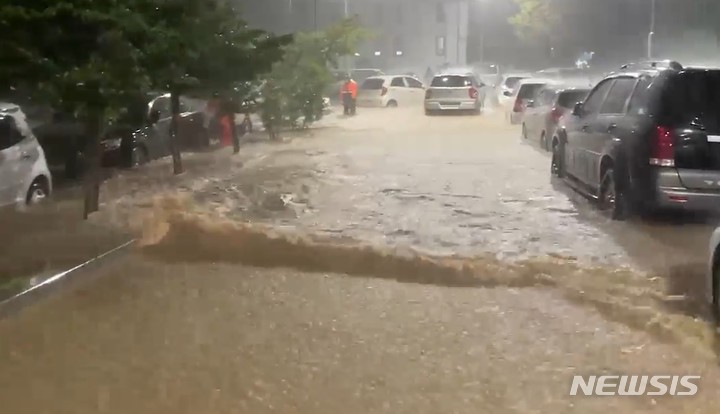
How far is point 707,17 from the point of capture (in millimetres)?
35375

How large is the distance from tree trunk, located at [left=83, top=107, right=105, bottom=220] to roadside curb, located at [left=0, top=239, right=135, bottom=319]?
1900mm

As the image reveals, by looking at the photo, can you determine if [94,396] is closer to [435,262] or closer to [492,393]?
Answer: [492,393]

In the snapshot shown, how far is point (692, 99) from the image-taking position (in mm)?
9070

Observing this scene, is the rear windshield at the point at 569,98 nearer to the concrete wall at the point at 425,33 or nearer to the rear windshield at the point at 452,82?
the rear windshield at the point at 452,82

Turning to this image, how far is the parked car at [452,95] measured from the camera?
3050cm

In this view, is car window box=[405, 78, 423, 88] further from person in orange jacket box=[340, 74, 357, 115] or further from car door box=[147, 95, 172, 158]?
car door box=[147, 95, 172, 158]

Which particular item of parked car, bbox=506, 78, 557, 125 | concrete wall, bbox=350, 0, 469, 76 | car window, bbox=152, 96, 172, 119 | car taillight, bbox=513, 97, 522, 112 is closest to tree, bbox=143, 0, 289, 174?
car window, bbox=152, 96, 172, 119

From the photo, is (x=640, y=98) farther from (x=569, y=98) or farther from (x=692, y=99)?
(x=569, y=98)

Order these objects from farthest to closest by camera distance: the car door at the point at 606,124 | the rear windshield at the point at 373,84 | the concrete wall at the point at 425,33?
the concrete wall at the point at 425,33, the rear windshield at the point at 373,84, the car door at the point at 606,124

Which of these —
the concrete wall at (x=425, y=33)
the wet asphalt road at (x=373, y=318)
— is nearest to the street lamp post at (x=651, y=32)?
the concrete wall at (x=425, y=33)

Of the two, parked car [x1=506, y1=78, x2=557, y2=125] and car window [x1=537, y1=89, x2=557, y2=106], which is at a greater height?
car window [x1=537, y1=89, x2=557, y2=106]

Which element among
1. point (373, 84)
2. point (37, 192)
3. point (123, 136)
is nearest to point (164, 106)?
point (123, 136)

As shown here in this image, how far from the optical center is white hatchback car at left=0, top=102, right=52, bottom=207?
31.6 ft

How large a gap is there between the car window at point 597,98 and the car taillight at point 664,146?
214cm
